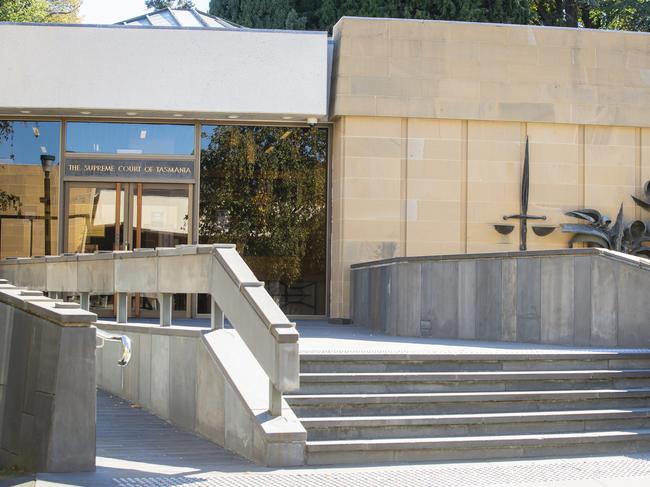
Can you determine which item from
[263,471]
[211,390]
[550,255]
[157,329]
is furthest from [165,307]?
[550,255]

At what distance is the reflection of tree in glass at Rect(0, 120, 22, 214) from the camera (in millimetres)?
18250

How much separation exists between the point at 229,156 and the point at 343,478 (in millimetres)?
11725

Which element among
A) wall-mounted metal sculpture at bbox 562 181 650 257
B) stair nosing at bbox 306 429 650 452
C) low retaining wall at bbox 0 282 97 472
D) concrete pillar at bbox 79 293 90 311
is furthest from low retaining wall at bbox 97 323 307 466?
wall-mounted metal sculpture at bbox 562 181 650 257

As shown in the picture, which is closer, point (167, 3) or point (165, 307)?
point (165, 307)

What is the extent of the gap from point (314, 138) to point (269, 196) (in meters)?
1.41

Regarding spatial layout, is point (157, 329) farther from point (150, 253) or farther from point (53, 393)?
point (53, 393)

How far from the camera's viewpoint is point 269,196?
18.5 metres

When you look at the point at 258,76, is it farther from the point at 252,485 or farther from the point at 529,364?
the point at 252,485

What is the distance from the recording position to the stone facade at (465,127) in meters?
17.6

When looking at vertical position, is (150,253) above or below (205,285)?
above

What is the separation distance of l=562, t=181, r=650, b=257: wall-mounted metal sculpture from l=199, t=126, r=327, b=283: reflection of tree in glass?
4.68 m

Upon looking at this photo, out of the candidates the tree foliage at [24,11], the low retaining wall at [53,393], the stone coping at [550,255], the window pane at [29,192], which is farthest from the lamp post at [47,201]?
the tree foliage at [24,11]

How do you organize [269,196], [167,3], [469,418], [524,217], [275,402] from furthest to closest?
1. [167,3]
2. [269,196]
3. [524,217]
4. [469,418]
5. [275,402]

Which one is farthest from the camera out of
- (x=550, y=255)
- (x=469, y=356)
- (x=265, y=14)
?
(x=265, y=14)
